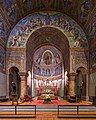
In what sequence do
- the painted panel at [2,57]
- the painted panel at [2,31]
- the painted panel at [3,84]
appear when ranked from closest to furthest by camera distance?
the painted panel at [2,31]
the painted panel at [3,84]
the painted panel at [2,57]

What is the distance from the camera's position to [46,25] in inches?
1147

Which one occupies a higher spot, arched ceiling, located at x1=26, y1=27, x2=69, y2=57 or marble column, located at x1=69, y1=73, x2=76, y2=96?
arched ceiling, located at x1=26, y1=27, x2=69, y2=57

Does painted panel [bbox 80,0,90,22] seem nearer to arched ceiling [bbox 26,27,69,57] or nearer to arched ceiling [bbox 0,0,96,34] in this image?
arched ceiling [bbox 0,0,96,34]

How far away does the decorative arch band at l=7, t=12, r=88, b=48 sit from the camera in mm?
28609

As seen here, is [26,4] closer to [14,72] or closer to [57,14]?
[57,14]

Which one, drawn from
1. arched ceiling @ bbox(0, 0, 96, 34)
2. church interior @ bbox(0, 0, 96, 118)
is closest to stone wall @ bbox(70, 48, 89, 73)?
church interior @ bbox(0, 0, 96, 118)

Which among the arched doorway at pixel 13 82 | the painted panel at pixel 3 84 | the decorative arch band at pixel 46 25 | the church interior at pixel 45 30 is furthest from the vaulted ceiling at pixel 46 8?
the arched doorway at pixel 13 82

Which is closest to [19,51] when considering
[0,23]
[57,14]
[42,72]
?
[0,23]

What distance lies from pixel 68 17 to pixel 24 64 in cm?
Answer: 862

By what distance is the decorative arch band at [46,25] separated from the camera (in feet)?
93.9

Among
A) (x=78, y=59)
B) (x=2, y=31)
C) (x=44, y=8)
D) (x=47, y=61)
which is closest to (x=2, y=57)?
(x=2, y=31)

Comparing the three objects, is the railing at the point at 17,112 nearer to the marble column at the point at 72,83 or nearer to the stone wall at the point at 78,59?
the marble column at the point at 72,83

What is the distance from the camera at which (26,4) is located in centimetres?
2627

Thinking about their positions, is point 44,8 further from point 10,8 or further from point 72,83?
point 72,83
